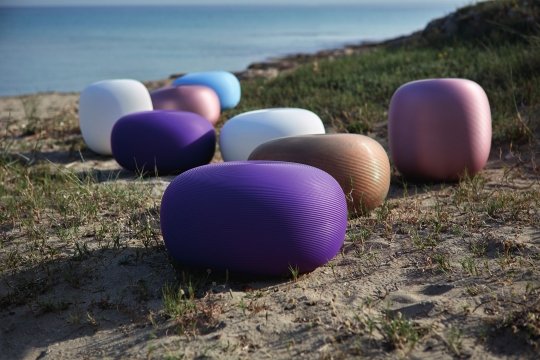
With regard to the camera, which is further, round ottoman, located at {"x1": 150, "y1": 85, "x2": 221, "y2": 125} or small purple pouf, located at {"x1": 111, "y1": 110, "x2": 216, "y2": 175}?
round ottoman, located at {"x1": 150, "y1": 85, "x2": 221, "y2": 125}

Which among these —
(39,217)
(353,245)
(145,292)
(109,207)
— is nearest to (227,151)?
(109,207)

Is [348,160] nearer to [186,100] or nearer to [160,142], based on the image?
[160,142]

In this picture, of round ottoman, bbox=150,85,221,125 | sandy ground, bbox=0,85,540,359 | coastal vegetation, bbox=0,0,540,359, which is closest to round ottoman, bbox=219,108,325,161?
coastal vegetation, bbox=0,0,540,359

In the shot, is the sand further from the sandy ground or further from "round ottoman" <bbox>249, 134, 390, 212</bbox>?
"round ottoman" <bbox>249, 134, 390, 212</bbox>

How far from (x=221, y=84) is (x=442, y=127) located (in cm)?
629

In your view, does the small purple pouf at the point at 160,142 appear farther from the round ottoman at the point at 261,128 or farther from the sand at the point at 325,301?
the sand at the point at 325,301

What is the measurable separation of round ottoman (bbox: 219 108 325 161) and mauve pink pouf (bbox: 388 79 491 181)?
0.98m

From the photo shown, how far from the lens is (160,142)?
7.66 meters

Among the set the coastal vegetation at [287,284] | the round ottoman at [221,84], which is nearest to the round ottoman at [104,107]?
the coastal vegetation at [287,284]

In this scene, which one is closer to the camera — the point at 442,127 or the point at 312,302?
the point at 312,302

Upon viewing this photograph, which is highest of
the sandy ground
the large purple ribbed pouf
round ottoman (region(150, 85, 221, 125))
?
round ottoman (region(150, 85, 221, 125))

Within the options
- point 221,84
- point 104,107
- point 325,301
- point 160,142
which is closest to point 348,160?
point 325,301

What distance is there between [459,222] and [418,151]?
1.55 m

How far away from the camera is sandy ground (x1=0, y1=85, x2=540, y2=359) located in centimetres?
347
